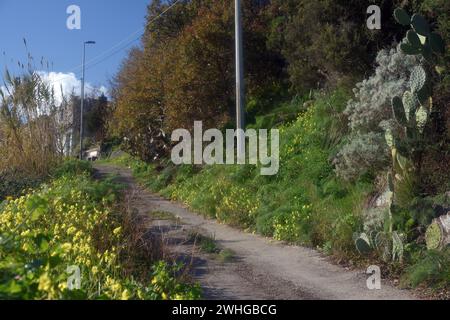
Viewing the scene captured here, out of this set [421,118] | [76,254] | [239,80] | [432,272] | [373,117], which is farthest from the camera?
[239,80]

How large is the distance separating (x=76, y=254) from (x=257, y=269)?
264 cm

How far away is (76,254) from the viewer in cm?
586

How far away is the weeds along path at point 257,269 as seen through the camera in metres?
6.59

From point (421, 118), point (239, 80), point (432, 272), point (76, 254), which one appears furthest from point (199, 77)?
point (76, 254)

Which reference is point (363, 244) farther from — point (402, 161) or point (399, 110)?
point (399, 110)

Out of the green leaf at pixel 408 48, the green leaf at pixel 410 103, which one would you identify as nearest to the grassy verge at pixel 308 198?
the green leaf at pixel 410 103

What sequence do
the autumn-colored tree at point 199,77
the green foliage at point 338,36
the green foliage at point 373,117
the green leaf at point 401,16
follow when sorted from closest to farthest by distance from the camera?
the green leaf at point 401,16 → the green foliage at point 373,117 → the green foliage at point 338,36 → the autumn-colored tree at point 199,77

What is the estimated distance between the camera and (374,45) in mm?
11820

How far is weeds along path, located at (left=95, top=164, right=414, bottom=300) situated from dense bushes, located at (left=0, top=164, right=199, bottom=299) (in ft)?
2.55

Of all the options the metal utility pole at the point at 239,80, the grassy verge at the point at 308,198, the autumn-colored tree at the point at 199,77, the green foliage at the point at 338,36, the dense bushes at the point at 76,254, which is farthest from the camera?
the autumn-colored tree at the point at 199,77

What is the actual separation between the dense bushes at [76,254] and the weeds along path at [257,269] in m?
0.78

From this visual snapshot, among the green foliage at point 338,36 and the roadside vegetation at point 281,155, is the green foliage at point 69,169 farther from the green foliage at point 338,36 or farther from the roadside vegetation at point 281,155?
the green foliage at point 338,36
